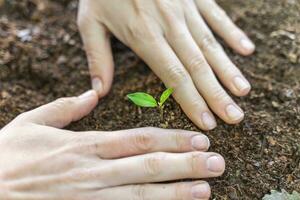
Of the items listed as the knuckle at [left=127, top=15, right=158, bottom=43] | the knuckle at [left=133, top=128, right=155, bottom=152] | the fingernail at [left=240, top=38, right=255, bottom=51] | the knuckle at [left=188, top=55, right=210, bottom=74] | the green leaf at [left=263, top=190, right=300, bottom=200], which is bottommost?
the green leaf at [left=263, top=190, right=300, bottom=200]

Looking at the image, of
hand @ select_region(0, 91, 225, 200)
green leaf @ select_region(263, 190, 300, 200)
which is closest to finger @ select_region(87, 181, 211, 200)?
hand @ select_region(0, 91, 225, 200)

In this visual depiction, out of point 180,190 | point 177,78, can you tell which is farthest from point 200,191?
point 177,78

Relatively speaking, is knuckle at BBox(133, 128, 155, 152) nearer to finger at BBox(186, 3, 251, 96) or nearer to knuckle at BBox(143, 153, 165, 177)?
knuckle at BBox(143, 153, 165, 177)

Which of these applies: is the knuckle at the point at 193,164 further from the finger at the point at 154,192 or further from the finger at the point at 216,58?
the finger at the point at 216,58

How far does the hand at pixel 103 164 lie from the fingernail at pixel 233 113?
0.18 metres

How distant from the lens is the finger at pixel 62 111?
1.69 metres

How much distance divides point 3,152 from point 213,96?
76 cm

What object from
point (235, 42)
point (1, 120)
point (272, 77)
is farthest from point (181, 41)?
point (1, 120)

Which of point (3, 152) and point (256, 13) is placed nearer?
point (3, 152)

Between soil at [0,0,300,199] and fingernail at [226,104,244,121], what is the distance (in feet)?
0.19

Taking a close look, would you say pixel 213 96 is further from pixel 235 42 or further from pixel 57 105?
pixel 57 105

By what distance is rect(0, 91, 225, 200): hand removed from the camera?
1.50 m

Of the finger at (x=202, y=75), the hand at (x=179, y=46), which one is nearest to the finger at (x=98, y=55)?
the hand at (x=179, y=46)

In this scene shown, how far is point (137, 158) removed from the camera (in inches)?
59.8
